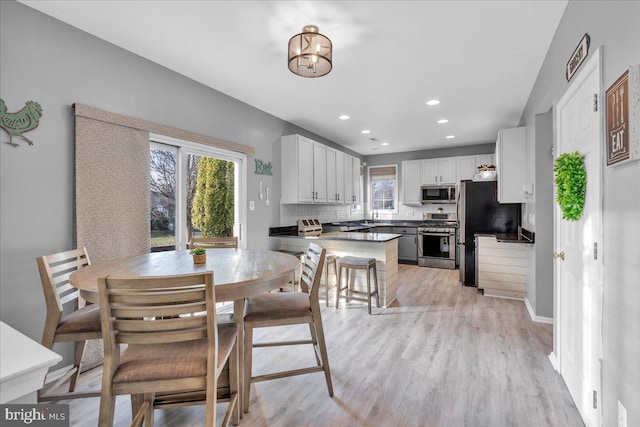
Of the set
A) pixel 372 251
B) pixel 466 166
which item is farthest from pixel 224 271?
pixel 466 166

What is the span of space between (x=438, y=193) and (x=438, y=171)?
49 centimetres

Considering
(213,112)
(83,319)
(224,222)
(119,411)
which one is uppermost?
(213,112)

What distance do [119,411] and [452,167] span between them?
21.4ft

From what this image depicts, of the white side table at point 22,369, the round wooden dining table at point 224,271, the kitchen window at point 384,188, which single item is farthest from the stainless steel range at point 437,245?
the white side table at point 22,369

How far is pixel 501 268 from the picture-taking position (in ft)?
13.6

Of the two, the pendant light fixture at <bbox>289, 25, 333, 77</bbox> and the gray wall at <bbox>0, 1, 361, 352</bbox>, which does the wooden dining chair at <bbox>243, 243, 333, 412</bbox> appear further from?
the gray wall at <bbox>0, 1, 361, 352</bbox>

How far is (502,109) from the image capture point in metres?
4.18

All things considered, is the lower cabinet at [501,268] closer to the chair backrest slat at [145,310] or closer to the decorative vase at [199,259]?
the decorative vase at [199,259]

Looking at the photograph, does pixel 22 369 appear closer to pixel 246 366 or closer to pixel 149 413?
pixel 149 413

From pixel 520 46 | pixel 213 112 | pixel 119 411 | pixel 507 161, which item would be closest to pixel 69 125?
pixel 213 112

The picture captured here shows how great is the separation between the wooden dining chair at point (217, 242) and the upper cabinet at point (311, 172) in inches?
67.9

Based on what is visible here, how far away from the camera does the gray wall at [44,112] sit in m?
2.01

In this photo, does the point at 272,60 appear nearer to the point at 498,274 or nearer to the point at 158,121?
the point at 158,121

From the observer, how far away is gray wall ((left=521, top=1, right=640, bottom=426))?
1.16 meters
